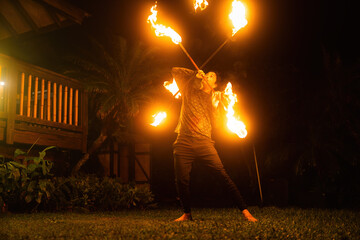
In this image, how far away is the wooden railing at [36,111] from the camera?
855cm

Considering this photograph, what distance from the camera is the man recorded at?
18.6ft

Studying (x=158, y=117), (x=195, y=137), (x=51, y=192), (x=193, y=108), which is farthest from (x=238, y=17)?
(x=51, y=192)

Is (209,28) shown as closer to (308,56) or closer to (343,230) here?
(308,56)

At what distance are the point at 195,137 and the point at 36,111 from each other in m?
5.17

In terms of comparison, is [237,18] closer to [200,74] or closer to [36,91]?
[200,74]

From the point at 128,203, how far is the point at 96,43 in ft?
22.5

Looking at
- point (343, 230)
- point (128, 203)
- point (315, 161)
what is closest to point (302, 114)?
point (315, 161)

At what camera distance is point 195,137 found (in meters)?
5.77

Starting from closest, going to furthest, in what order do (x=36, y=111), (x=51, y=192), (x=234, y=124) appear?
(x=234, y=124) → (x=51, y=192) → (x=36, y=111)

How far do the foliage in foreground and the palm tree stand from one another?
4967mm

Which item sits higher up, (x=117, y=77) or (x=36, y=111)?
(x=117, y=77)

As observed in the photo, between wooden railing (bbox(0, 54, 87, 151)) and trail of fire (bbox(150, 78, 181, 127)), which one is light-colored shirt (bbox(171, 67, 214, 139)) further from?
wooden railing (bbox(0, 54, 87, 151))

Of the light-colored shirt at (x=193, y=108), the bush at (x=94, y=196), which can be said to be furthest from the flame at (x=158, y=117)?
the bush at (x=94, y=196)

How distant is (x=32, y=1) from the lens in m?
9.63
